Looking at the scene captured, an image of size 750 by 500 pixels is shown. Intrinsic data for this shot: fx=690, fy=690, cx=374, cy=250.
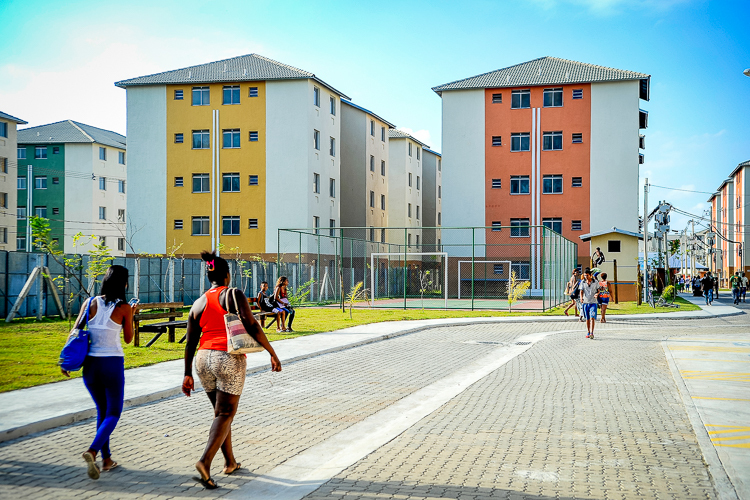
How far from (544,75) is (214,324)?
152ft

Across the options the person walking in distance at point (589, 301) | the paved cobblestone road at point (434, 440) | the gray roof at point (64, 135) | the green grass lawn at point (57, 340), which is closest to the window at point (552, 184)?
the green grass lawn at point (57, 340)

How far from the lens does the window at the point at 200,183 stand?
154 feet

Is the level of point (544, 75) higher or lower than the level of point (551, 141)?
higher

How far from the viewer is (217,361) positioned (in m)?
5.57

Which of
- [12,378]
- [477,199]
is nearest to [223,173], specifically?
[477,199]

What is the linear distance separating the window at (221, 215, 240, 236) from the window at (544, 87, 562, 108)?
22570 millimetres

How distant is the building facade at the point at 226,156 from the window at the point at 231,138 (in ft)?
0.22

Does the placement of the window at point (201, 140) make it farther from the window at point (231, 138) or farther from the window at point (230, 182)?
the window at point (230, 182)

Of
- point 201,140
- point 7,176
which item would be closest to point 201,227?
point 201,140

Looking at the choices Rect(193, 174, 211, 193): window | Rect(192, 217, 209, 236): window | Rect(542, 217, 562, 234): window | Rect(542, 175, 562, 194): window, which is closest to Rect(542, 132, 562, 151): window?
Rect(542, 175, 562, 194): window

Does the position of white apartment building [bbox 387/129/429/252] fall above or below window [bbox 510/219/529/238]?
above

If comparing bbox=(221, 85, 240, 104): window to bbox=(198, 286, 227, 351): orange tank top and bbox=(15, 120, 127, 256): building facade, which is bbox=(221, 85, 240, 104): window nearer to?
bbox=(15, 120, 127, 256): building facade

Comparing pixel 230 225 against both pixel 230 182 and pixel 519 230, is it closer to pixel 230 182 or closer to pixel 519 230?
pixel 230 182

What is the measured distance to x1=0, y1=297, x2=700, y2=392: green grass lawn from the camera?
11.1m
